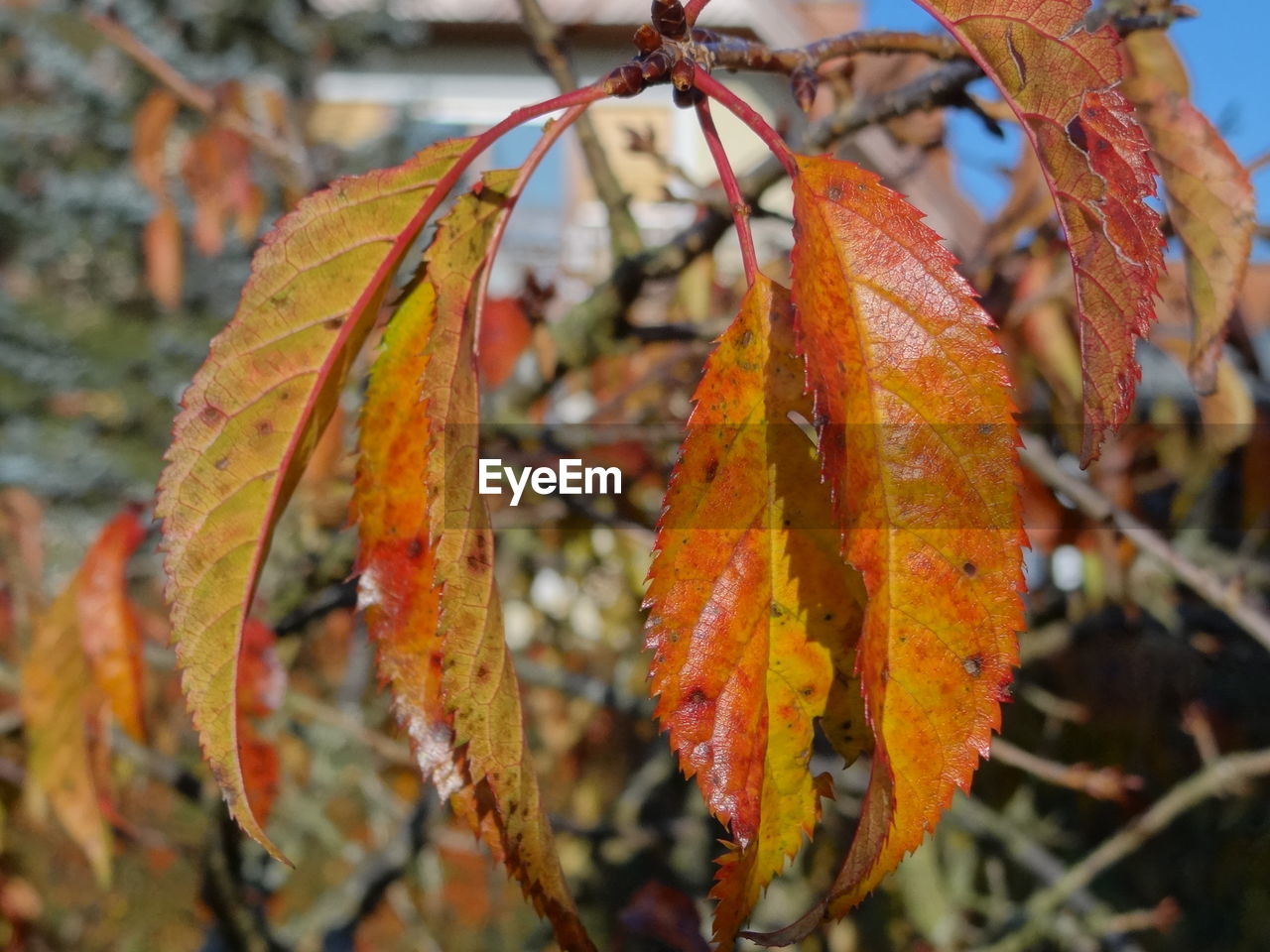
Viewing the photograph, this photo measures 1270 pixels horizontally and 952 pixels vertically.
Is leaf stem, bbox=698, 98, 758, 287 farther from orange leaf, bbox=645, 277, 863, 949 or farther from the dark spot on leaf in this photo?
the dark spot on leaf

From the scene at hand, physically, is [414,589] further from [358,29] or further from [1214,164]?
[358,29]

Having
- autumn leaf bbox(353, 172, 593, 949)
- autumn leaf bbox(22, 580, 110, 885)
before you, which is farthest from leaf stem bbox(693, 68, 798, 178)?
autumn leaf bbox(22, 580, 110, 885)

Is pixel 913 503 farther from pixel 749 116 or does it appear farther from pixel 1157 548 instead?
pixel 1157 548

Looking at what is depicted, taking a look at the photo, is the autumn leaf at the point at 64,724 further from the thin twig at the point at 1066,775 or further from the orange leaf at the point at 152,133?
the orange leaf at the point at 152,133

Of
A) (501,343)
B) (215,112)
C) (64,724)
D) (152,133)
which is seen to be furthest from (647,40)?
(152,133)

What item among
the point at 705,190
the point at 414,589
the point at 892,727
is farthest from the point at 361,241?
the point at 705,190
